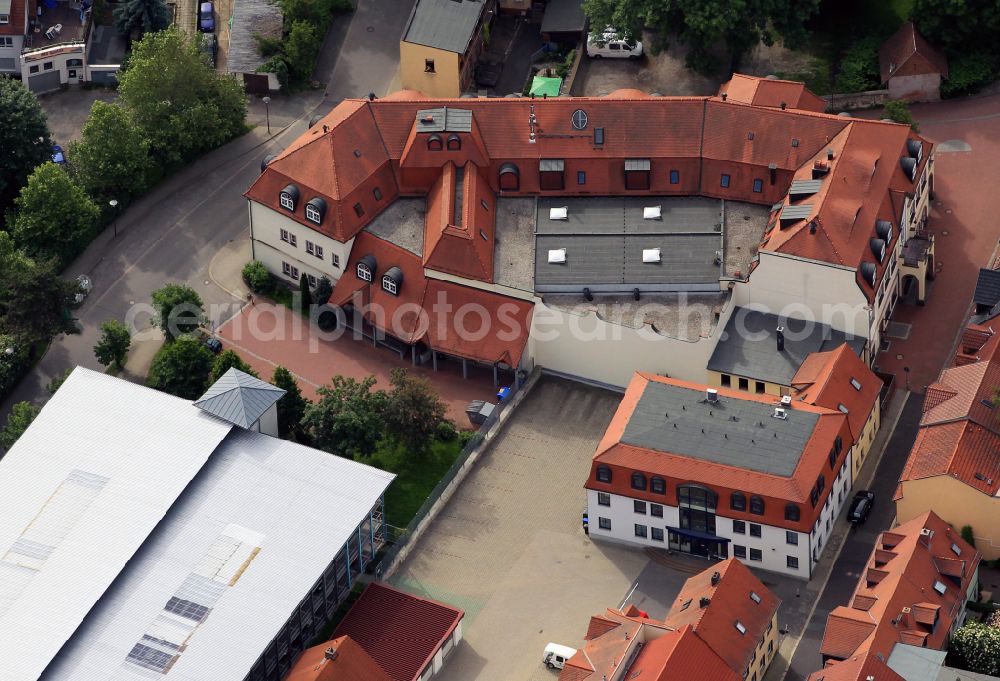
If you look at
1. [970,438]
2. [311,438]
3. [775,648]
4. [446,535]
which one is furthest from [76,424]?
[970,438]

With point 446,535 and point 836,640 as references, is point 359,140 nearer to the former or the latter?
point 446,535

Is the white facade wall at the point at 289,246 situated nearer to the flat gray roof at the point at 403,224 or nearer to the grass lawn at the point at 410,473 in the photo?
the flat gray roof at the point at 403,224

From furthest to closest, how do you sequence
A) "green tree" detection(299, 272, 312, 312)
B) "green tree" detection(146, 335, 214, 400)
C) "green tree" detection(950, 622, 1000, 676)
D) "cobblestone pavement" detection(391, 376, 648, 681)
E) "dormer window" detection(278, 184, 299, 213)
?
"green tree" detection(299, 272, 312, 312) < "dormer window" detection(278, 184, 299, 213) < "green tree" detection(146, 335, 214, 400) < "cobblestone pavement" detection(391, 376, 648, 681) < "green tree" detection(950, 622, 1000, 676)

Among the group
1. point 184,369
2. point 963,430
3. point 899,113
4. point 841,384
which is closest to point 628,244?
point 841,384

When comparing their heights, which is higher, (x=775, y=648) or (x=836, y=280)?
(x=836, y=280)

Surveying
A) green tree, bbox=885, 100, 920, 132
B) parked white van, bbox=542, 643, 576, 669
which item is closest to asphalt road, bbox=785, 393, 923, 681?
parked white van, bbox=542, 643, 576, 669

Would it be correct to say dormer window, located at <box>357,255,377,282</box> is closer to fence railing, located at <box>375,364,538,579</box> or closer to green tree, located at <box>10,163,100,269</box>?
fence railing, located at <box>375,364,538,579</box>

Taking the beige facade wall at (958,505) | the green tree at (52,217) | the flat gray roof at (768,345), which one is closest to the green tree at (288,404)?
the green tree at (52,217)
